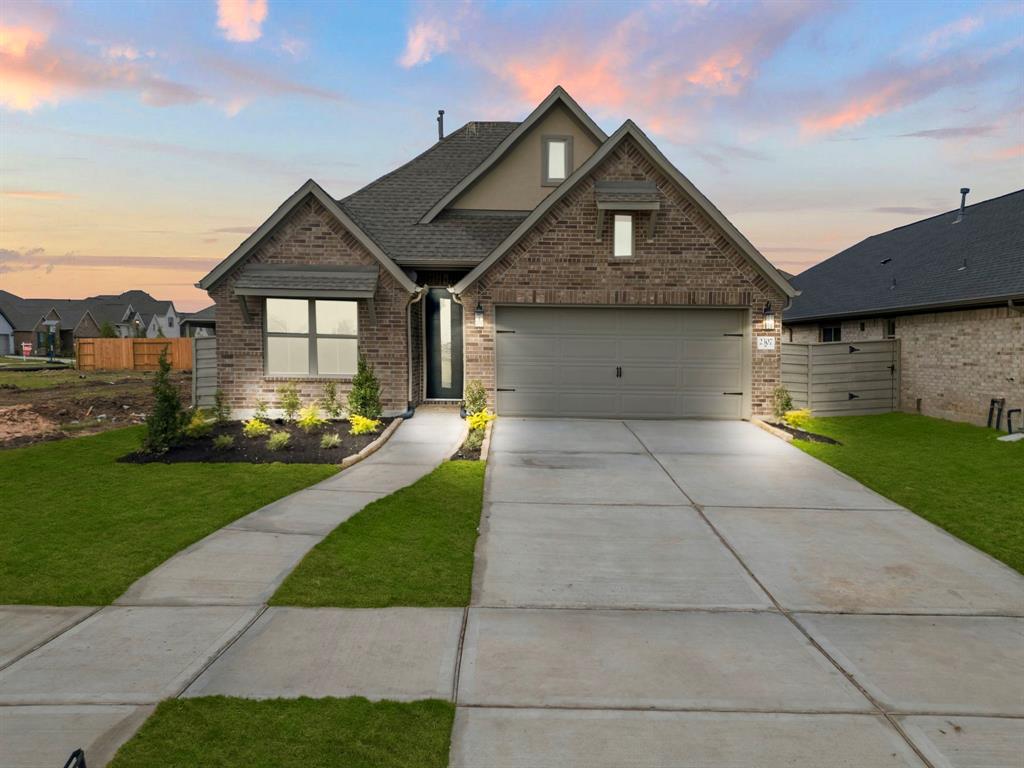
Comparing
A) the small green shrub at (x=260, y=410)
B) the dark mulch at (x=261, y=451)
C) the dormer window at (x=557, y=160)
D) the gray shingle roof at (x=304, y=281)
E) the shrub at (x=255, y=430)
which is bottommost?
the dark mulch at (x=261, y=451)

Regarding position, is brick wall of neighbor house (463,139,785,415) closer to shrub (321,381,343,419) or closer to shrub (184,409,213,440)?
shrub (321,381,343,419)

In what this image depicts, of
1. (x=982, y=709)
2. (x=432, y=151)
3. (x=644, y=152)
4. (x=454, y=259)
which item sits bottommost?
(x=982, y=709)

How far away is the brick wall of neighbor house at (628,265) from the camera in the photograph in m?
14.5

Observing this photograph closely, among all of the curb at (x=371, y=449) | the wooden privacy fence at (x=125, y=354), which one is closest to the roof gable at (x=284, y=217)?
the curb at (x=371, y=449)

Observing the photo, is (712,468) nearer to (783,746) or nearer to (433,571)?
(433,571)

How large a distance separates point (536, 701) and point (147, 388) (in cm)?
2713

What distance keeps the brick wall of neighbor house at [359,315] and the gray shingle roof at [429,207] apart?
3.58 ft

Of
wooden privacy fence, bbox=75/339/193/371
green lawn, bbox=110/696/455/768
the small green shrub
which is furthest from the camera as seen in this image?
wooden privacy fence, bbox=75/339/193/371

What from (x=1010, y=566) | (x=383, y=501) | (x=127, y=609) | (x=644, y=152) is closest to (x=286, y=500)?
(x=383, y=501)

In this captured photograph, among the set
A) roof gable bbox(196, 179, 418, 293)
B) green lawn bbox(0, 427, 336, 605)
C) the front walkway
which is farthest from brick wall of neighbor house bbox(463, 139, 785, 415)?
the front walkway

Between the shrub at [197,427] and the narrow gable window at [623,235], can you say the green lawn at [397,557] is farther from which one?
the narrow gable window at [623,235]

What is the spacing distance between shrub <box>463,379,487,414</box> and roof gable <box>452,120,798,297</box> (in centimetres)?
233

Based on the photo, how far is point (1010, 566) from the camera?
6.50m

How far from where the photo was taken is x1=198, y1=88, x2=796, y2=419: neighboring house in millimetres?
14328
